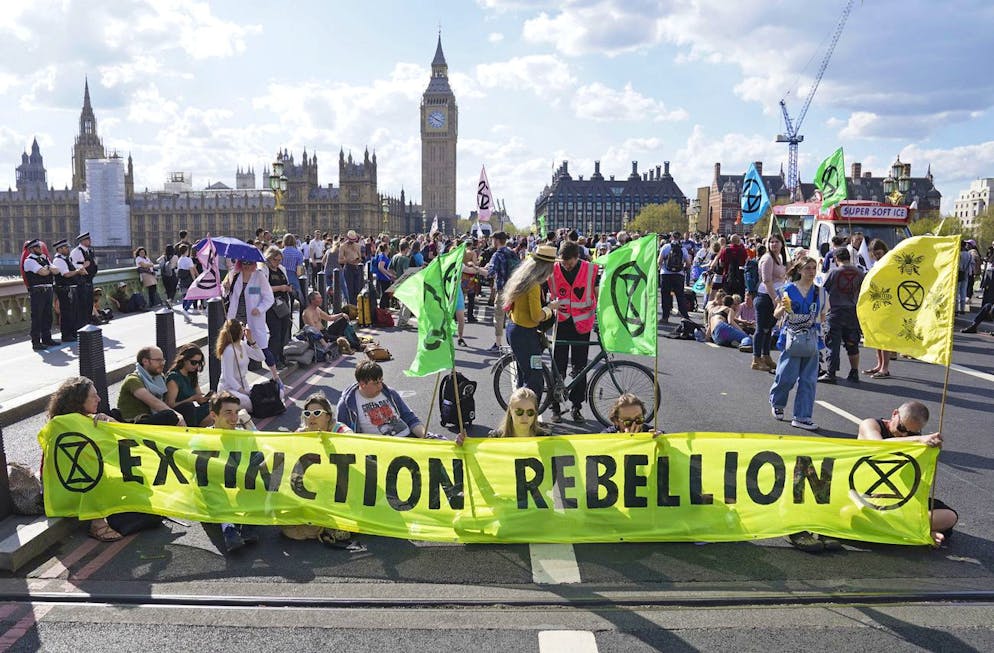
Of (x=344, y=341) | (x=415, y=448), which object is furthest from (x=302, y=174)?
(x=415, y=448)

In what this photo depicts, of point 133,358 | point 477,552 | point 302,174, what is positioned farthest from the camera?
point 302,174

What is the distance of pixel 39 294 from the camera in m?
13.6

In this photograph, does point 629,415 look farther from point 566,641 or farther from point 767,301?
point 767,301

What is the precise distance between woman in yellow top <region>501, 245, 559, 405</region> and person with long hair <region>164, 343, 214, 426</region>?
9.98 ft

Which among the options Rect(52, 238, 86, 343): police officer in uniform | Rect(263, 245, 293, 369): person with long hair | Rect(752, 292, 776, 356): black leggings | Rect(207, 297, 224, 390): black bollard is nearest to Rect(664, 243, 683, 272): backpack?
Rect(752, 292, 776, 356): black leggings

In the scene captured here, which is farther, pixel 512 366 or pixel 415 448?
pixel 512 366

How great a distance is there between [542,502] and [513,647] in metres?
1.42

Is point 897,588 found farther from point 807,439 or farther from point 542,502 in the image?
point 542,502

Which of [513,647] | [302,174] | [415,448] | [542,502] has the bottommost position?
[513,647]

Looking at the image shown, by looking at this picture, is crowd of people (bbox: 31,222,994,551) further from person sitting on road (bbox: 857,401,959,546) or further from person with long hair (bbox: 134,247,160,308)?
person with long hair (bbox: 134,247,160,308)

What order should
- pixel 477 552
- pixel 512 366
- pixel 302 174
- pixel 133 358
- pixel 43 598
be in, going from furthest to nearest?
1. pixel 302 174
2. pixel 133 358
3. pixel 512 366
4. pixel 477 552
5. pixel 43 598

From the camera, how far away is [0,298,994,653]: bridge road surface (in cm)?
432

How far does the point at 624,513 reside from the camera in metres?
5.53

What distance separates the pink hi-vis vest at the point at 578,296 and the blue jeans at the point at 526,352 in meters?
0.46
